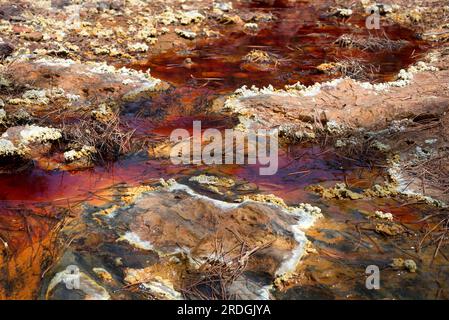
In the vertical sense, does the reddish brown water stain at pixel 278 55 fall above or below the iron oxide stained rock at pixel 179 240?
above

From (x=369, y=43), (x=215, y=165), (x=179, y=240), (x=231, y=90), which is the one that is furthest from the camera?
(x=369, y=43)

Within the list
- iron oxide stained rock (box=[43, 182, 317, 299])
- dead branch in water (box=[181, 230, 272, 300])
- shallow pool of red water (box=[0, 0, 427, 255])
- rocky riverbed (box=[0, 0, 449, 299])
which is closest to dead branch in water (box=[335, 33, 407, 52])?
rocky riverbed (box=[0, 0, 449, 299])

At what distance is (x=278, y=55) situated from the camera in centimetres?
1002

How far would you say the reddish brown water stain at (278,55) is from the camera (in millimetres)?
8859

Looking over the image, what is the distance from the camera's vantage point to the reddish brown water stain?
29.1 feet

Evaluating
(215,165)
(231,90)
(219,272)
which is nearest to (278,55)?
(231,90)

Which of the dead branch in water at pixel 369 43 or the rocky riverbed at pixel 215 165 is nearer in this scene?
the rocky riverbed at pixel 215 165

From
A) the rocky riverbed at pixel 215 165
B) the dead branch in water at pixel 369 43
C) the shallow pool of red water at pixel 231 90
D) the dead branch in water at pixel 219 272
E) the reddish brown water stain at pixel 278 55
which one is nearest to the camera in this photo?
the dead branch in water at pixel 219 272

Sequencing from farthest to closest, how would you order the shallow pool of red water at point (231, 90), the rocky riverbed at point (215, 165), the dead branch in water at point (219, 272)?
the shallow pool of red water at point (231, 90), the rocky riverbed at point (215, 165), the dead branch in water at point (219, 272)

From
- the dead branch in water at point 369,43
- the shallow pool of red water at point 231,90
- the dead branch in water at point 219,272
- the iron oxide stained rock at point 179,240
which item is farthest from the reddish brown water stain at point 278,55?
the dead branch in water at point 219,272

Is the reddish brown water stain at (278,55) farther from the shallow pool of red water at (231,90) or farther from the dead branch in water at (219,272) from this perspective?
the dead branch in water at (219,272)

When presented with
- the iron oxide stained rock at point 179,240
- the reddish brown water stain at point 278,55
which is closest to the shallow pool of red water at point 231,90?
the reddish brown water stain at point 278,55

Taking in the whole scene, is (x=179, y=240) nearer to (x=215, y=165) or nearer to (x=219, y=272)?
(x=219, y=272)

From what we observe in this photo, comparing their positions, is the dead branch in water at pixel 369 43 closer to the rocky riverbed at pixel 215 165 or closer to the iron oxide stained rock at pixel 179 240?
the rocky riverbed at pixel 215 165
